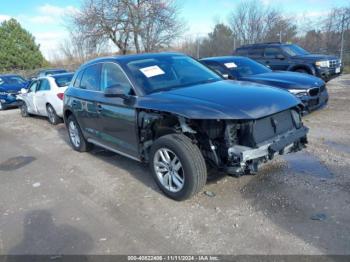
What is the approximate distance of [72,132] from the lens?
6.86 metres

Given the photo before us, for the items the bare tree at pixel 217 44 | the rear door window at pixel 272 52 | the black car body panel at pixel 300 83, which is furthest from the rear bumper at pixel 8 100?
the bare tree at pixel 217 44

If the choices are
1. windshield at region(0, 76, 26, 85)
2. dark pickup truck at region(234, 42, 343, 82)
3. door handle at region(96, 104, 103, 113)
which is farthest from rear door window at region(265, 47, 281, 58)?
windshield at region(0, 76, 26, 85)

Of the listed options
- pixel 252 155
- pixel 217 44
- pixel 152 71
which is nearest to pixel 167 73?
pixel 152 71

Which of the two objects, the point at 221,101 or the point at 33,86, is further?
the point at 33,86

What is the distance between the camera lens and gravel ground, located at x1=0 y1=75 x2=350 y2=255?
338cm

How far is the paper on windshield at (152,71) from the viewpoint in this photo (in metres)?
4.74

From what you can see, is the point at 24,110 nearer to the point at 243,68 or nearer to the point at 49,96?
the point at 49,96

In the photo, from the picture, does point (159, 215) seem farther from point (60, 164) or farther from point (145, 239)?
point (60, 164)

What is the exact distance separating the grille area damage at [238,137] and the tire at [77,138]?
8.42 feet

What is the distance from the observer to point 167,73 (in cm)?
489

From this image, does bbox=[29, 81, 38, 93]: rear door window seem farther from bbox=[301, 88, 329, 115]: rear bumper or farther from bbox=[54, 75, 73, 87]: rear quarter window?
bbox=[301, 88, 329, 115]: rear bumper

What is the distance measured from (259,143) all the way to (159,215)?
1437mm

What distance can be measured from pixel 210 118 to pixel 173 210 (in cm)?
122

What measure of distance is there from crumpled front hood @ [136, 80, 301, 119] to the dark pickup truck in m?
8.51
